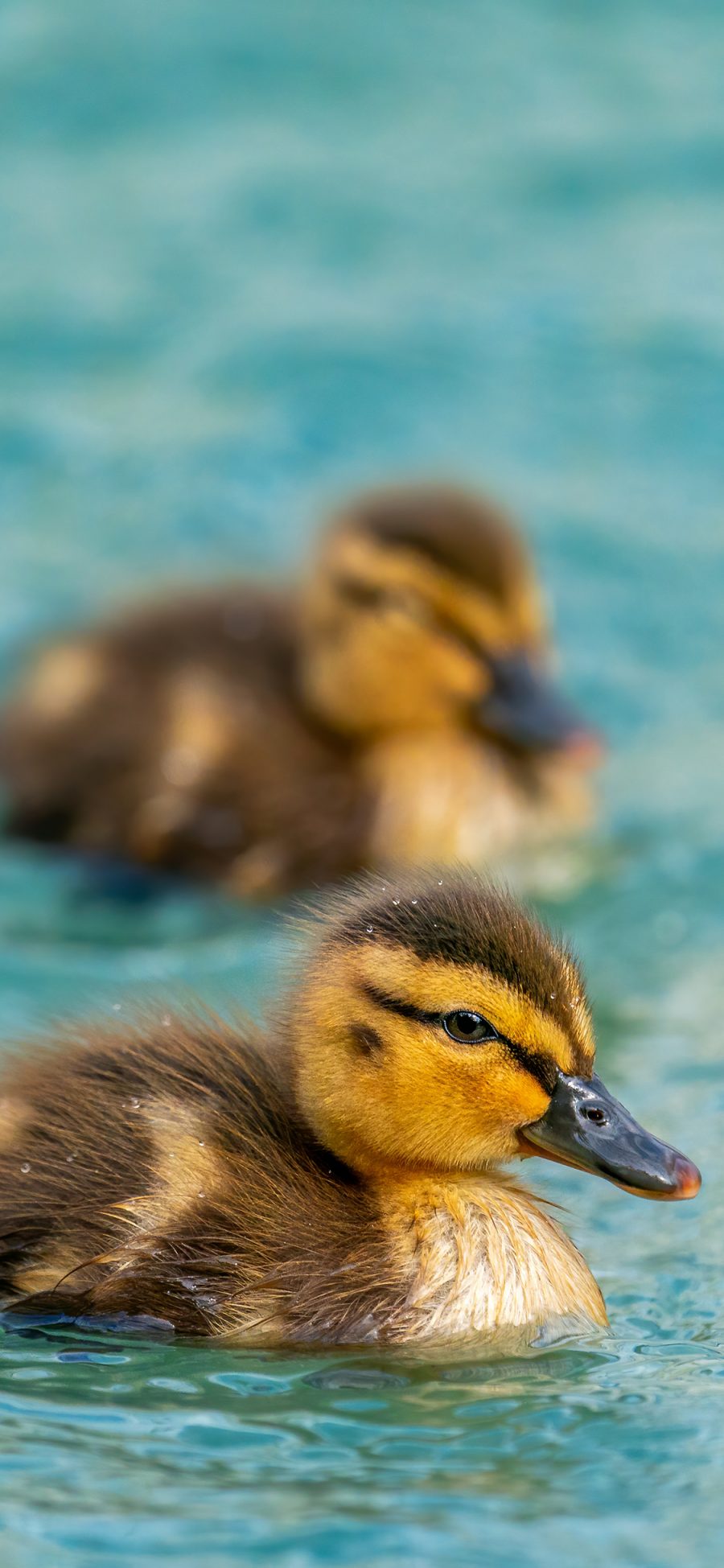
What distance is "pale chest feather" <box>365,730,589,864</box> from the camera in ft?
20.2

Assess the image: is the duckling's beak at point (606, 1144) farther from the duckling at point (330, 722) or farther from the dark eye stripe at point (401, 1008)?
the duckling at point (330, 722)

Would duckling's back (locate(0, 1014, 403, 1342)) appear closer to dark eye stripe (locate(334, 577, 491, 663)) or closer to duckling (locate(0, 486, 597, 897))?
duckling (locate(0, 486, 597, 897))

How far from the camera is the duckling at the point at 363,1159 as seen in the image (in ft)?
11.2

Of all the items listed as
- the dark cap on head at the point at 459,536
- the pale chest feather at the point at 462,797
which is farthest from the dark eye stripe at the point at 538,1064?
the dark cap on head at the point at 459,536

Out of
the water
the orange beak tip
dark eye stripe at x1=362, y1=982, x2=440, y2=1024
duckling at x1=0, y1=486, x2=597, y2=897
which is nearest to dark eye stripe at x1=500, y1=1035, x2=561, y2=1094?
dark eye stripe at x1=362, y1=982, x2=440, y2=1024

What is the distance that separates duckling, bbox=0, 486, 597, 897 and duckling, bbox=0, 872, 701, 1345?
7.41 feet

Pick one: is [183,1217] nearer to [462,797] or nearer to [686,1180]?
[686,1180]

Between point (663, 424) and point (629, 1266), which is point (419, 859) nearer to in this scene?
point (629, 1266)

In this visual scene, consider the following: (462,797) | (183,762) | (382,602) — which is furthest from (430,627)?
(183,762)

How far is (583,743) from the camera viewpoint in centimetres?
594

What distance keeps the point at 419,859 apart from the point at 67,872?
890 mm

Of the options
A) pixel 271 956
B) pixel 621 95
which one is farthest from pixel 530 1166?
pixel 621 95

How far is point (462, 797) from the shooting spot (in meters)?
6.23

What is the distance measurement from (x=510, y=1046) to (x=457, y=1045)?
0.08m
